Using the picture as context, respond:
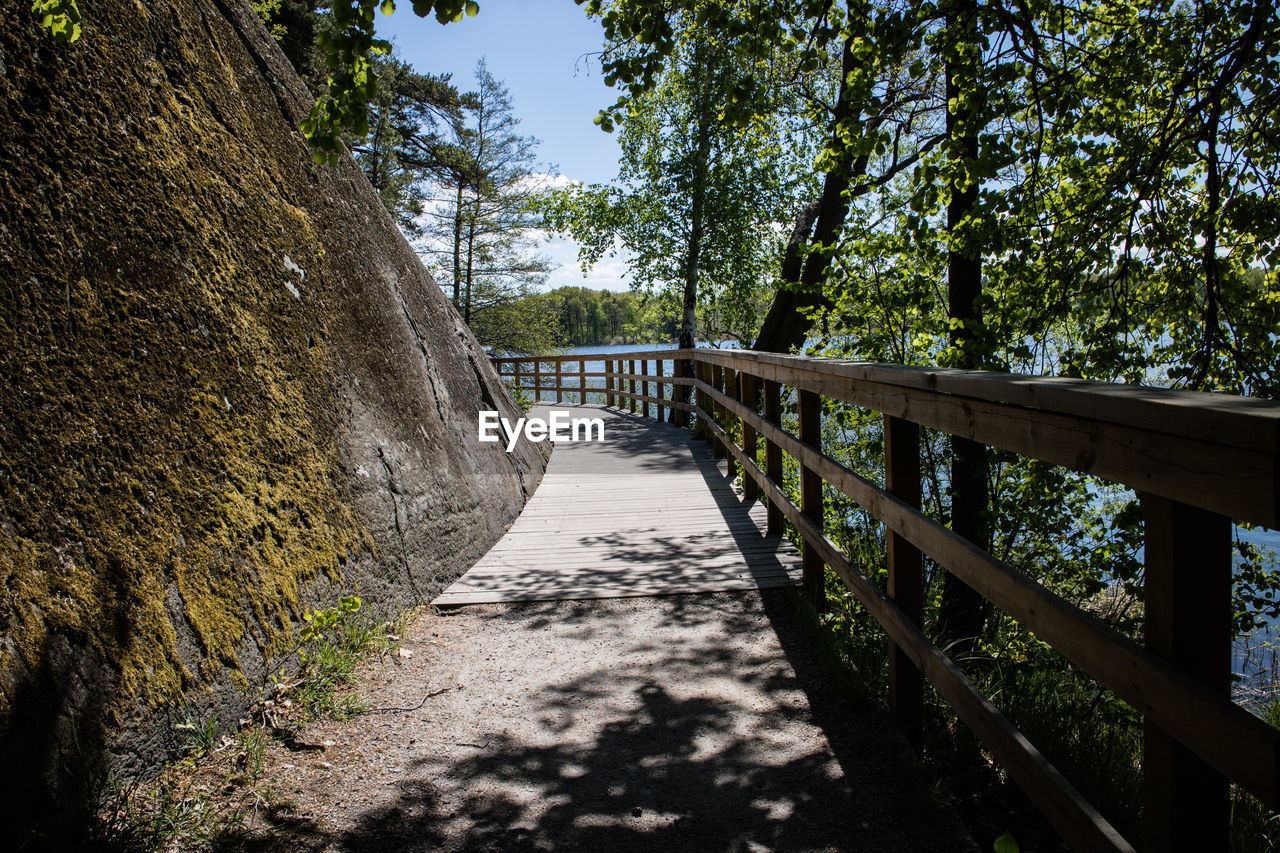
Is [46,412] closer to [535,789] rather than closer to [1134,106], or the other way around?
[535,789]

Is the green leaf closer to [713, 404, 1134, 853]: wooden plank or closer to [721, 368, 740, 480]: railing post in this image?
[713, 404, 1134, 853]: wooden plank

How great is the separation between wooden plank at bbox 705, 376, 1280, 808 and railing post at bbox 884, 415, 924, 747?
37 cm

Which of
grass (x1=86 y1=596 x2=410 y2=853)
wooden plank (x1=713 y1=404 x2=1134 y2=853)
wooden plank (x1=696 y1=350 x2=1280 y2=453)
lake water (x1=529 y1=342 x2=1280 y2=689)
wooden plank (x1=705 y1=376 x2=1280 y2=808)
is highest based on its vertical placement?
wooden plank (x1=696 y1=350 x2=1280 y2=453)

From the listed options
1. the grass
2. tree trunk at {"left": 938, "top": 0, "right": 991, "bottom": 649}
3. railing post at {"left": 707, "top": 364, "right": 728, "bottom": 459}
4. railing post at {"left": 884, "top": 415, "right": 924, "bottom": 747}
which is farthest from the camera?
railing post at {"left": 707, "top": 364, "right": 728, "bottom": 459}

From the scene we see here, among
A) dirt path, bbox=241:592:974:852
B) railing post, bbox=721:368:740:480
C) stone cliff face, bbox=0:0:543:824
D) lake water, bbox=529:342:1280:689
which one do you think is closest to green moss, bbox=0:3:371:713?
stone cliff face, bbox=0:0:543:824

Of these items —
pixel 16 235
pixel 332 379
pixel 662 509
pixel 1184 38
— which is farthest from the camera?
pixel 662 509

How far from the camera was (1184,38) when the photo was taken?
14.3 ft

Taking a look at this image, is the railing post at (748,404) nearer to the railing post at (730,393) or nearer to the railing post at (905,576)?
the railing post at (730,393)

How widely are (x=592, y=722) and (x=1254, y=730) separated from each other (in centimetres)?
236

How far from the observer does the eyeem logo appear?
21.6ft

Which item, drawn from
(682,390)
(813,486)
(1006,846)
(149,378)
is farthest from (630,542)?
(682,390)

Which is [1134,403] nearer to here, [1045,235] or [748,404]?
[1045,235]

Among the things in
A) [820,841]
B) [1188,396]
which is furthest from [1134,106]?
[820,841]

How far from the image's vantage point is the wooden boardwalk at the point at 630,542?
15.7 ft
